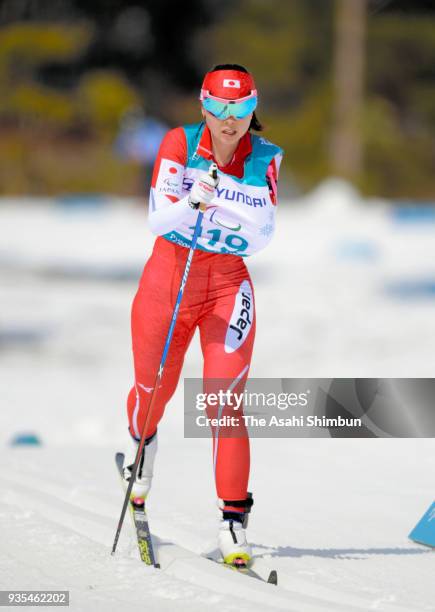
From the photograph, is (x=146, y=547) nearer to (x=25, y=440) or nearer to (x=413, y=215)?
(x=25, y=440)

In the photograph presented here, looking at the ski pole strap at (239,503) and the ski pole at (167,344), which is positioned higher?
the ski pole at (167,344)

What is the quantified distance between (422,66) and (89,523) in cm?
3036

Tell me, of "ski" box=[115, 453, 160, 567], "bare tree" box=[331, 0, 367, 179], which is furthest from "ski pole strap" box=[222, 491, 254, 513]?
"bare tree" box=[331, 0, 367, 179]

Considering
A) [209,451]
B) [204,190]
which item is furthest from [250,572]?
[209,451]

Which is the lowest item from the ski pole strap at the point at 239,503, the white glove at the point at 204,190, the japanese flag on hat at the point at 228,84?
the ski pole strap at the point at 239,503

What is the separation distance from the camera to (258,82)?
110ft

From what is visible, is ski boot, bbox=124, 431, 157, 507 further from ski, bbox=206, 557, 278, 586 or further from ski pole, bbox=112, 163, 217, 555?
ski, bbox=206, 557, 278, 586

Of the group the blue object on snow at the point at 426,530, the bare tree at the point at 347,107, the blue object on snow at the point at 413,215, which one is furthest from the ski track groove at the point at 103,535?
the bare tree at the point at 347,107

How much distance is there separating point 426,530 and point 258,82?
1157 inches

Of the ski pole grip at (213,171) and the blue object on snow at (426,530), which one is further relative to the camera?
the blue object on snow at (426,530)

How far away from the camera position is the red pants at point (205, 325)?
4.65 metres

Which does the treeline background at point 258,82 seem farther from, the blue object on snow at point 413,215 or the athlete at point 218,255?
the athlete at point 218,255

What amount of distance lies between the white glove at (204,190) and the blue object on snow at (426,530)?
1973 millimetres

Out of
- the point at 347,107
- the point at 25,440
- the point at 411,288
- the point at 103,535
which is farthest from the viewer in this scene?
the point at 347,107
